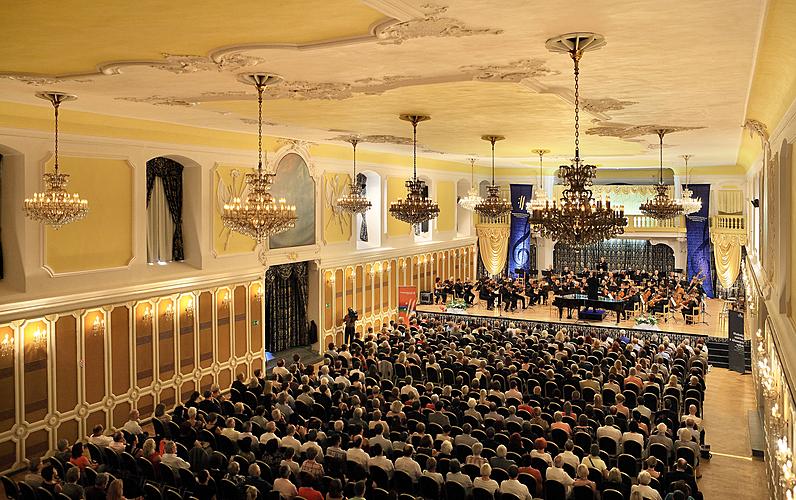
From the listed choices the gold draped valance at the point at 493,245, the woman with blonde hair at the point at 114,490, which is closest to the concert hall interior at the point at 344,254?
the woman with blonde hair at the point at 114,490

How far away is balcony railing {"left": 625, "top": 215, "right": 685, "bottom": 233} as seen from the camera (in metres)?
34.8

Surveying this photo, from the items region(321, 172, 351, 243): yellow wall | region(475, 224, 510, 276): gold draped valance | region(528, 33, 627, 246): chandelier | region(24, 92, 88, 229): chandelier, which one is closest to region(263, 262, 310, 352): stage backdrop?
region(321, 172, 351, 243): yellow wall

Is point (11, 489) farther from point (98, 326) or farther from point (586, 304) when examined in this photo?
point (586, 304)

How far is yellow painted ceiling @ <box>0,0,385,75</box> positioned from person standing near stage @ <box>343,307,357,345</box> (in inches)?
691

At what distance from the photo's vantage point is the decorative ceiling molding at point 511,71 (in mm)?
8805

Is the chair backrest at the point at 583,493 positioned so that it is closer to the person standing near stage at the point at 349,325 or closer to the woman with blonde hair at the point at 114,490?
the woman with blonde hair at the point at 114,490

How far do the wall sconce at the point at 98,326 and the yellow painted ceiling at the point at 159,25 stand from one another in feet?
27.5

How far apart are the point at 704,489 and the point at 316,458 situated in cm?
767

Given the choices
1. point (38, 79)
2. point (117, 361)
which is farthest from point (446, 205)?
point (38, 79)

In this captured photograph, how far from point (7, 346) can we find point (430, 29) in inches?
454

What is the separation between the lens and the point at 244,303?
2045cm

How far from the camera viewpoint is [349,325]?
83.0 feet

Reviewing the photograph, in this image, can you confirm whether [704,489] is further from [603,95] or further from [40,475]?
[40,475]

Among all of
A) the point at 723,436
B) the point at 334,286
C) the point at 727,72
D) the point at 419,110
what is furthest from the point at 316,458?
the point at 334,286
